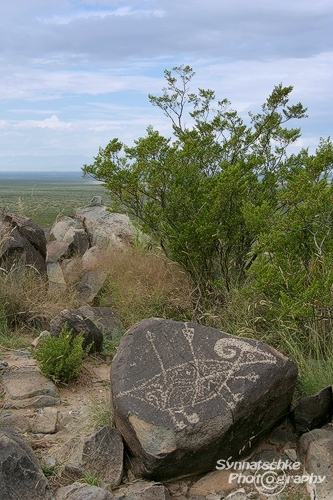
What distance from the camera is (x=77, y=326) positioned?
20.3 feet

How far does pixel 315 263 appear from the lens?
5.36m

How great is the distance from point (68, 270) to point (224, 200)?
3573mm

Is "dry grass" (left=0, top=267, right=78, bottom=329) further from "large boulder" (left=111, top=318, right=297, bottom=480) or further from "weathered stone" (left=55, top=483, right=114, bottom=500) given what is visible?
"weathered stone" (left=55, top=483, right=114, bottom=500)

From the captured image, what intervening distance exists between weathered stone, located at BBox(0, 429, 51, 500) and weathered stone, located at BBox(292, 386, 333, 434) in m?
1.81

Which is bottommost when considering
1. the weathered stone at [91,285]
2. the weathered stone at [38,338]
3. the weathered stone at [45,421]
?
the weathered stone at [45,421]

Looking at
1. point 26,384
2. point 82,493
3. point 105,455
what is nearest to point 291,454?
point 105,455

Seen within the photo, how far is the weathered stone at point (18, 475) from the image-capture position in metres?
3.76

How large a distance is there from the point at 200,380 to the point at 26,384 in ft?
6.11

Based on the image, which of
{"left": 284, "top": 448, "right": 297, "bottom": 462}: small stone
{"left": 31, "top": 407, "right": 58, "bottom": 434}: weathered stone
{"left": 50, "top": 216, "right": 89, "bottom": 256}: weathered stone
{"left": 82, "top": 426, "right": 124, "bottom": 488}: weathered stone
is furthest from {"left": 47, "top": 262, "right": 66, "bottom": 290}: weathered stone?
{"left": 284, "top": 448, "right": 297, "bottom": 462}: small stone

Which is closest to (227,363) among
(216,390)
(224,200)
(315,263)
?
(216,390)

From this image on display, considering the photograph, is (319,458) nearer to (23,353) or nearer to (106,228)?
(23,353)

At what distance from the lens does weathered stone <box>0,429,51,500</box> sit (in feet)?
12.3

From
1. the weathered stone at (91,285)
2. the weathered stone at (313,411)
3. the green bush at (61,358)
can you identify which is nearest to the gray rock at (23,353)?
the green bush at (61,358)

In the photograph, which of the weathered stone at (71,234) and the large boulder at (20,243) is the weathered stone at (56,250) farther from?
the large boulder at (20,243)
